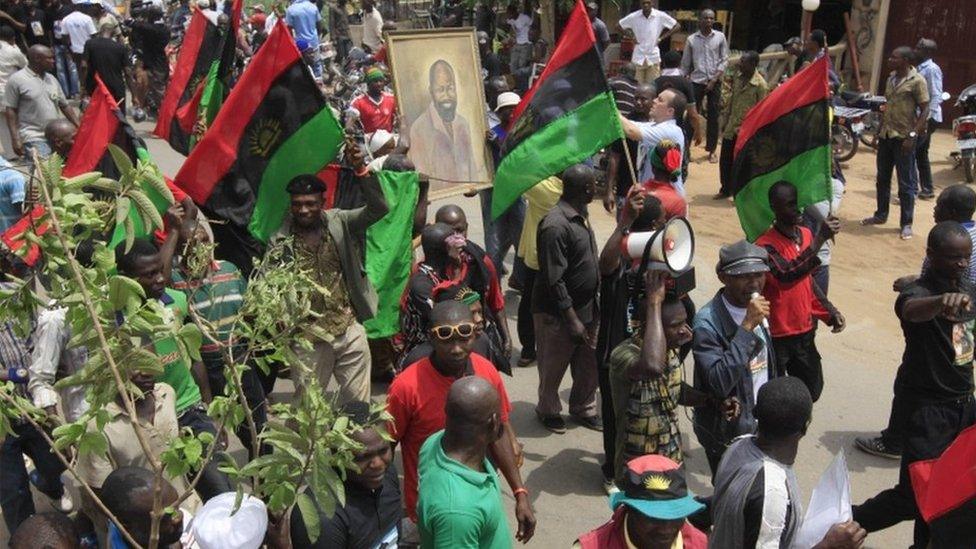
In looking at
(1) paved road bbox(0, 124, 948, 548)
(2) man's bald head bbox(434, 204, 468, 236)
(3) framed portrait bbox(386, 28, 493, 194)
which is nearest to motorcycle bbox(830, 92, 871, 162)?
(1) paved road bbox(0, 124, 948, 548)

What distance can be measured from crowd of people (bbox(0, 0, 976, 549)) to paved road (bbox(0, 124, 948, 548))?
19 cm

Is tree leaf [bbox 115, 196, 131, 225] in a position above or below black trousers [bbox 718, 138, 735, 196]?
above

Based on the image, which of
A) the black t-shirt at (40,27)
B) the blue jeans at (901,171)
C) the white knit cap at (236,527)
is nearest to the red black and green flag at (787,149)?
the white knit cap at (236,527)

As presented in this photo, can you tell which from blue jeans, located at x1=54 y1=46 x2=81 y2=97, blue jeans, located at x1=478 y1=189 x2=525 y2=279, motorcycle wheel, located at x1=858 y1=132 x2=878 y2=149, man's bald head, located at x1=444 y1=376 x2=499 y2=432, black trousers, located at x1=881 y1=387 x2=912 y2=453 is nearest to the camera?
man's bald head, located at x1=444 y1=376 x2=499 y2=432

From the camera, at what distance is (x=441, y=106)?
795cm

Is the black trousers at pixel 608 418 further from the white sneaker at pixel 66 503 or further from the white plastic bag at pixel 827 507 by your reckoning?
the white sneaker at pixel 66 503

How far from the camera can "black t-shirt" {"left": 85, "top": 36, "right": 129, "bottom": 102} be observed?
1399cm

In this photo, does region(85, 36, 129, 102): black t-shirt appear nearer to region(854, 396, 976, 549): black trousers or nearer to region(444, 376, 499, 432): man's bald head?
region(444, 376, 499, 432): man's bald head

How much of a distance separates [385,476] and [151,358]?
4.80 feet

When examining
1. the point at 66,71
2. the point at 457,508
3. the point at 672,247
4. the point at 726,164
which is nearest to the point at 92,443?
the point at 457,508

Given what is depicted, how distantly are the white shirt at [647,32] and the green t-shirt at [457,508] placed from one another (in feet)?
38.9

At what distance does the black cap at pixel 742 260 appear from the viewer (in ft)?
15.1

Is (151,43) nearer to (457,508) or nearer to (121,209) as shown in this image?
(457,508)

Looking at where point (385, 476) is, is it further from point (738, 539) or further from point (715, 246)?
point (715, 246)
